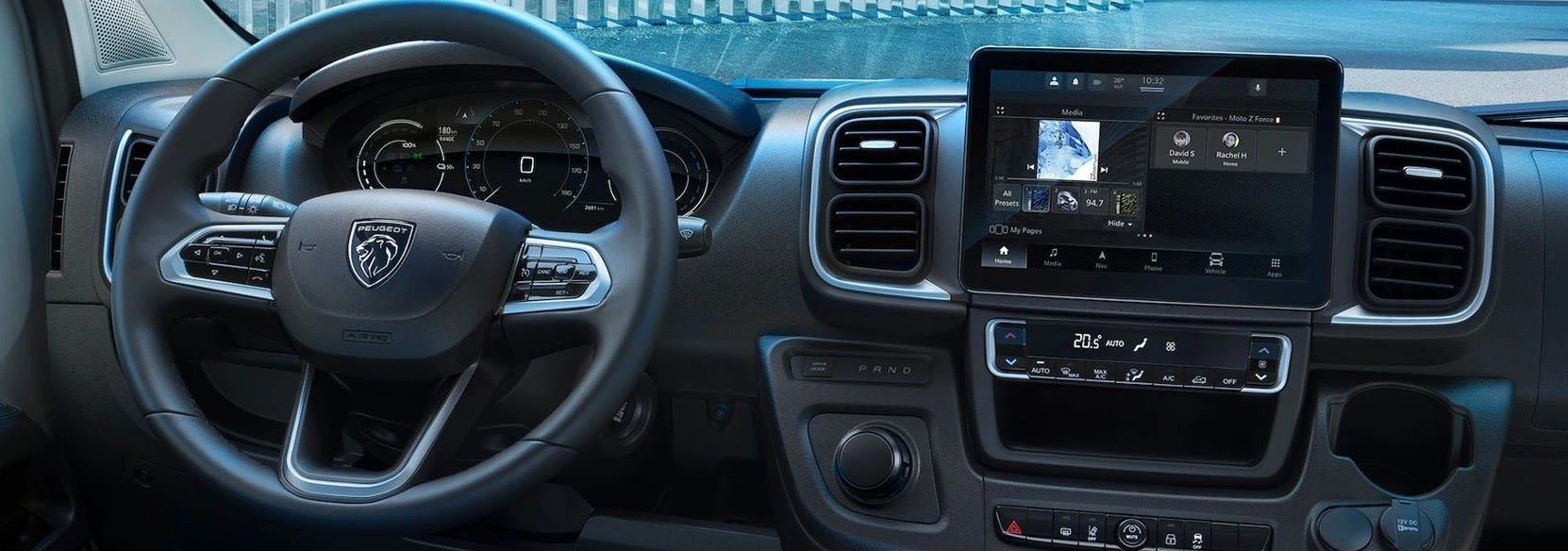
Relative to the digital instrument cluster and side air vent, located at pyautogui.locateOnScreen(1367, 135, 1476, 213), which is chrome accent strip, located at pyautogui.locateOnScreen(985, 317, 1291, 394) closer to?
side air vent, located at pyautogui.locateOnScreen(1367, 135, 1476, 213)

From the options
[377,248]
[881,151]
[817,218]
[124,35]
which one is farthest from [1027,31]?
[124,35]

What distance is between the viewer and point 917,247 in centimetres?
176

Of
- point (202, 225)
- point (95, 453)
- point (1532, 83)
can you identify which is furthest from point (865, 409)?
point (95, 453)

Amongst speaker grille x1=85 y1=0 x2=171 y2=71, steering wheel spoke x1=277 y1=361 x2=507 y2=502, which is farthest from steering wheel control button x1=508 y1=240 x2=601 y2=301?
speaker grille x1=85 y1=0 x2=171 y2=71

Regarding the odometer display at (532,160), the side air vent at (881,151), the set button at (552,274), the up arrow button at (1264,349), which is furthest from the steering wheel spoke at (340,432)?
the up arrow button at (1264,349)

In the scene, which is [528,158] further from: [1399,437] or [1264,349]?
[1399,437]

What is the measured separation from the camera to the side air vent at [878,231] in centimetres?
176

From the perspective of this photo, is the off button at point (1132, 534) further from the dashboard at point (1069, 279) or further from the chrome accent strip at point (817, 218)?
the chrome accent strip at point (817, 218)

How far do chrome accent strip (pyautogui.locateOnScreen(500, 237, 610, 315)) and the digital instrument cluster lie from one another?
44cm

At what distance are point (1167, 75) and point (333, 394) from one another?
1140mm

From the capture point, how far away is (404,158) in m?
1.97

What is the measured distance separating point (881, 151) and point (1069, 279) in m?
0.32

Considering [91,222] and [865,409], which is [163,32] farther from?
[865,409]

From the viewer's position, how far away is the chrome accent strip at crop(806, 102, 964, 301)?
174 cm
